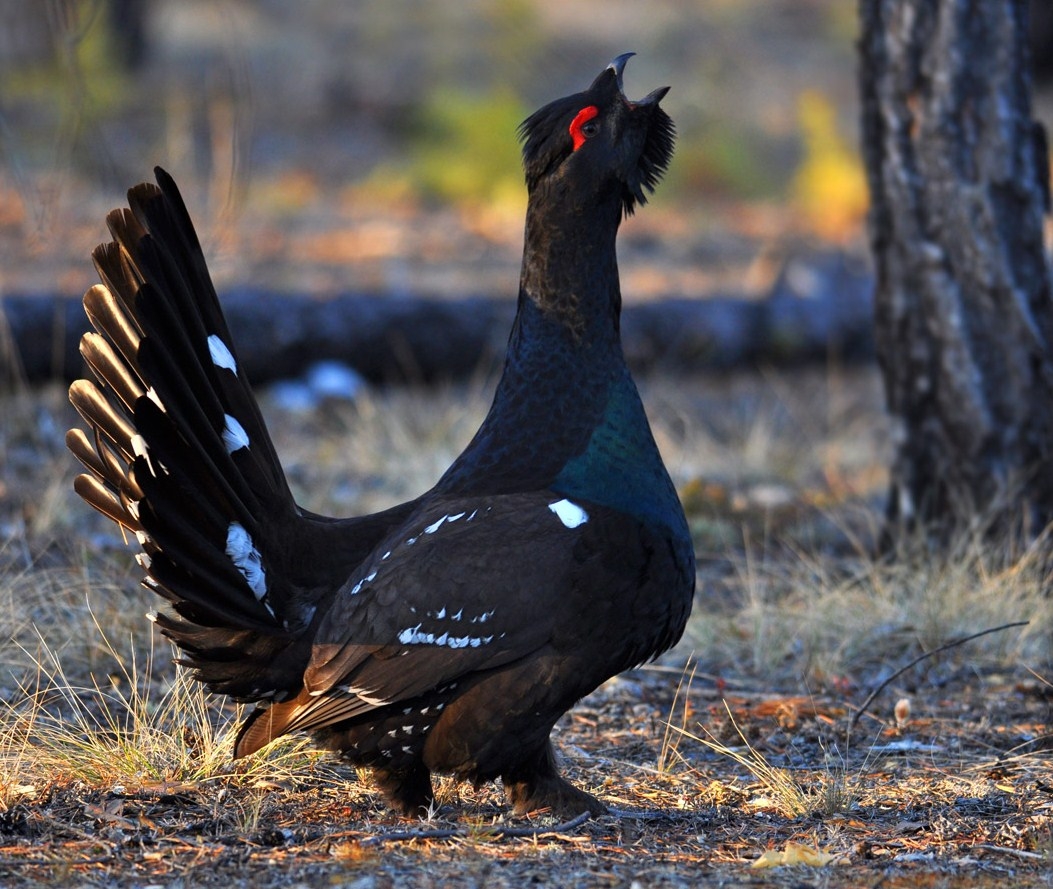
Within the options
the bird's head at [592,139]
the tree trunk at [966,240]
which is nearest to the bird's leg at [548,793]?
the bird's head at [592,139]

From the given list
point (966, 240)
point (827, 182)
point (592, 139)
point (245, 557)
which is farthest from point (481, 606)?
point (827, 182)

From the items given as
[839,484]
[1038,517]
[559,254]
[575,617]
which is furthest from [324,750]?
[839,484]

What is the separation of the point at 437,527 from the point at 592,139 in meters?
1.35

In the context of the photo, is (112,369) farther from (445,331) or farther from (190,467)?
(445,331)

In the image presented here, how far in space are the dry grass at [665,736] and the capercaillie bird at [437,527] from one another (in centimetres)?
31

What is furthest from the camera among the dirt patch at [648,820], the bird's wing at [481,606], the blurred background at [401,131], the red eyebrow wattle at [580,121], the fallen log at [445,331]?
the blurred background at [401,131]

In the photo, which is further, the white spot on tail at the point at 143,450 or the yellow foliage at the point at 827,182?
the yellow foliage at the point at 827,182

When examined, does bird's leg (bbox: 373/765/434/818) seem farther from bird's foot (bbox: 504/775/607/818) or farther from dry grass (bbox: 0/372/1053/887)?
bird's foot (bbox: 504/775/607/818)

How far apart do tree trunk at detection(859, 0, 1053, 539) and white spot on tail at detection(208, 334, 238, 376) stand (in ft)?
12.0

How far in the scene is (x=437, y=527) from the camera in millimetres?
4258

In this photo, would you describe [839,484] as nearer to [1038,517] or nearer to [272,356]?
[1038,517]

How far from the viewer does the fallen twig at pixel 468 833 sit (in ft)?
12.9

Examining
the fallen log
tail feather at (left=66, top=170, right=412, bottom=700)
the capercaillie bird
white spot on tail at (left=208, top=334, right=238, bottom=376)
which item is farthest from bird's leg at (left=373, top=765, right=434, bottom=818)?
the fallen log

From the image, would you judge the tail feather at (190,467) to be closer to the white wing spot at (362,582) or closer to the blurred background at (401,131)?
the white wing spot at (362,582)
